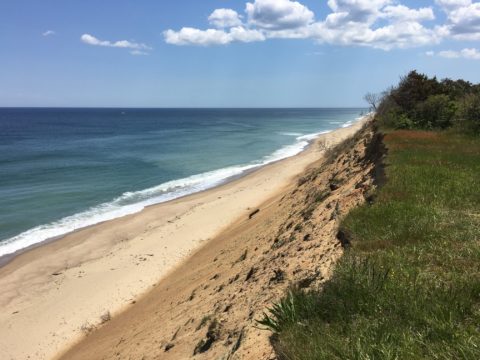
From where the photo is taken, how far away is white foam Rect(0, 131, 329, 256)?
20.6 metres

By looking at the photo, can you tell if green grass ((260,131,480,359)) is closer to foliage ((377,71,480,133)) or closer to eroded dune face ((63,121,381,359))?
eroded dune face ((63,121,381,359))

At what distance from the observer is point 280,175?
32406 mm

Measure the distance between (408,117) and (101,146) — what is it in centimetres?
4750

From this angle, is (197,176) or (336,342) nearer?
(336,342)

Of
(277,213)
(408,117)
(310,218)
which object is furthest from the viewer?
(408,117)

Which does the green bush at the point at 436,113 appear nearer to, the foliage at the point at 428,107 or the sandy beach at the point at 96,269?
the foliage at the point at 428,107

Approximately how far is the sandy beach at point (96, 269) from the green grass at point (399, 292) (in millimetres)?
A: 8522

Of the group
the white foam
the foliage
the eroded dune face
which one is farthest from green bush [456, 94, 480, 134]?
the white foam

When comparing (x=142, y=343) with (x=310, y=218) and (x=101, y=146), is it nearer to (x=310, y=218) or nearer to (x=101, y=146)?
(x=310, y=218)

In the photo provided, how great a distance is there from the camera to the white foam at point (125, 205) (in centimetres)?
2056

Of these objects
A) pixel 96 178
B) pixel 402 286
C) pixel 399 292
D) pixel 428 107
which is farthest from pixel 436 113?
pixel 96 178

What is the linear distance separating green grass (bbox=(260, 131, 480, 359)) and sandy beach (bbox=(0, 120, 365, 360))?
8.52m

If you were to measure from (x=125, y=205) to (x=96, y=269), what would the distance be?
34.6ft

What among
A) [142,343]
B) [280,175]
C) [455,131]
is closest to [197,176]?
[280,175]
